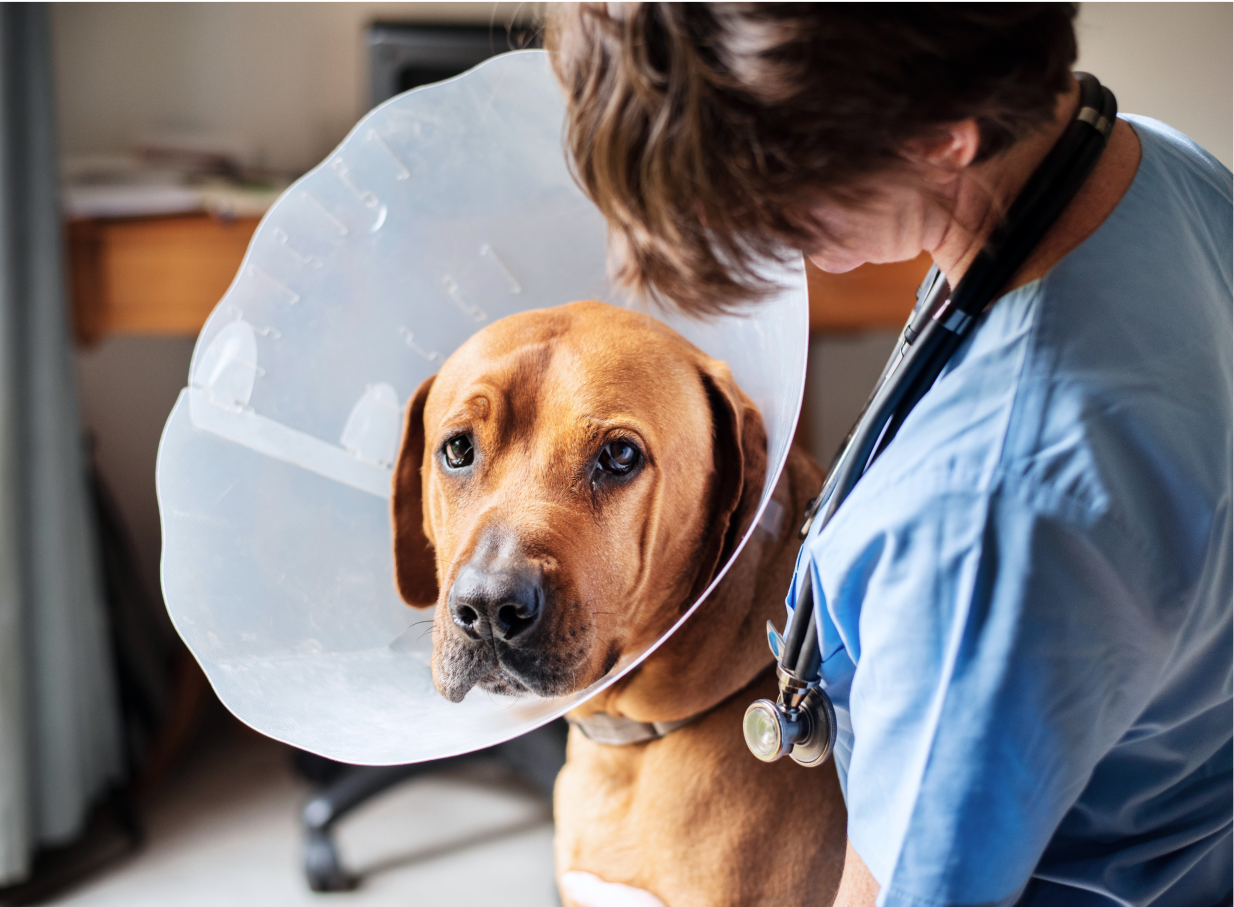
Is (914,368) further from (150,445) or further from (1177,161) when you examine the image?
(150,445)

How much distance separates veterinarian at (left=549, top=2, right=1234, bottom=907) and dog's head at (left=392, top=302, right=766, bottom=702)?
0.17 meters

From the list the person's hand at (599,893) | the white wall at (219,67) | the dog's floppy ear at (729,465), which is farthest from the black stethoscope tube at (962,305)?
the white wall at (219,67)

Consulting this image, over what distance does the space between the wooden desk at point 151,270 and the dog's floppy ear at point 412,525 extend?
1359 mm

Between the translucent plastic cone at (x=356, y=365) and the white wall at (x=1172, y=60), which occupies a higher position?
the white wall at (x=1172, y=60)

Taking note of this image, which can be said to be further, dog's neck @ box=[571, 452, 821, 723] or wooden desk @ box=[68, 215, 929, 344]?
wooden desk @ box=[68, 215, 929, 344]

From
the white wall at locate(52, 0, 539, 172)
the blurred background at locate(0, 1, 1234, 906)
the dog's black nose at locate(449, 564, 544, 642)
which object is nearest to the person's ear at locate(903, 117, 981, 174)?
the dog's black nose at locate(449, 564, 544, 642)

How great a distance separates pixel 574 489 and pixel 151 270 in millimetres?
1717

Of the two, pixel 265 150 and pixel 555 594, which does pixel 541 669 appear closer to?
pixel 555 594

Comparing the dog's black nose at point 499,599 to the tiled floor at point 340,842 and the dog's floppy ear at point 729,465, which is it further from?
the tiled floor at point 340,842

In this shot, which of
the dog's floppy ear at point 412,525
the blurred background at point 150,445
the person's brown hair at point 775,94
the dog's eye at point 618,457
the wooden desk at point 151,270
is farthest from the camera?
the wooden desk at point 151,270

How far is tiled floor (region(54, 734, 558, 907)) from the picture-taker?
6.33 feet

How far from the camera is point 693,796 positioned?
768mm

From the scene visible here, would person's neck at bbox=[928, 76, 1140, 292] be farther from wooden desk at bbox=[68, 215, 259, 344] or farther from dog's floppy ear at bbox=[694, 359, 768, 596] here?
wooden desk at bbox=[68, 215, 259, 344]

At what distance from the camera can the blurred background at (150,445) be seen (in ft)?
6.09
